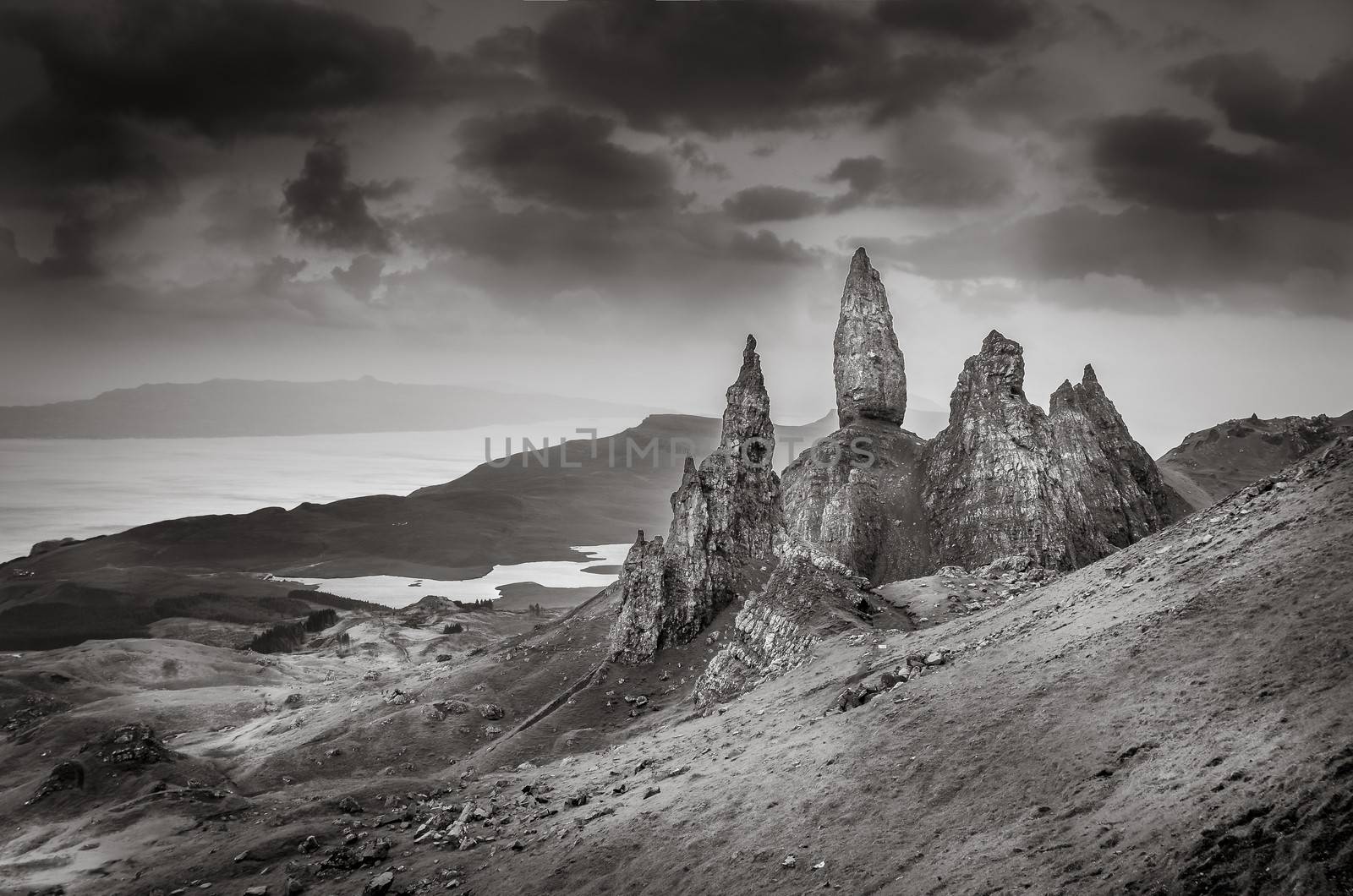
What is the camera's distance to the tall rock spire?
98.0 metres

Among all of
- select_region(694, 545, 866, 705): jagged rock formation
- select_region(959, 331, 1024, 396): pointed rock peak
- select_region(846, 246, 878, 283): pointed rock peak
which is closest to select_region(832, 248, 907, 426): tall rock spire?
select_region(846, 246, 878, 283): pointed rock peak

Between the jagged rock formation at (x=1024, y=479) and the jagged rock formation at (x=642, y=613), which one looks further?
the jagged rock formation at (x=1024, y=479)

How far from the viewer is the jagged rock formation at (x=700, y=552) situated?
5519 cm

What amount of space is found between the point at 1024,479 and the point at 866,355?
29.5 m

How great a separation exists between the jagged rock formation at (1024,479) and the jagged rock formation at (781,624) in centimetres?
3289

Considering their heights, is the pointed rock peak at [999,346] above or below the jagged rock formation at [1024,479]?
above

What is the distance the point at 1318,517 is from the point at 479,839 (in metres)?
29.5

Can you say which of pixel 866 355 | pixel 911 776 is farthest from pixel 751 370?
pixel 911 776

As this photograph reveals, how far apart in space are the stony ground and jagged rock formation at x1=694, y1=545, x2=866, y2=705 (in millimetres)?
→ 2252

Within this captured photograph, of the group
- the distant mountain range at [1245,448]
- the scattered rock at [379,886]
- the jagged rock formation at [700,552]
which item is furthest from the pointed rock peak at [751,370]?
the distant mountain range at [1245,448]

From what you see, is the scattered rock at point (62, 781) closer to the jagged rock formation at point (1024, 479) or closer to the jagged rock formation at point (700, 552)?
the jagged rock formation at point (700, 552)

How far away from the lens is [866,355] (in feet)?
323

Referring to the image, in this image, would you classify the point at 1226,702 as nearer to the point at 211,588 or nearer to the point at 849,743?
the point at 849,743

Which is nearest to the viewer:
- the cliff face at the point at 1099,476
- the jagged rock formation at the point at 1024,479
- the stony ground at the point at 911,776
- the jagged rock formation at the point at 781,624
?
the stony ground at the point at 911,776
